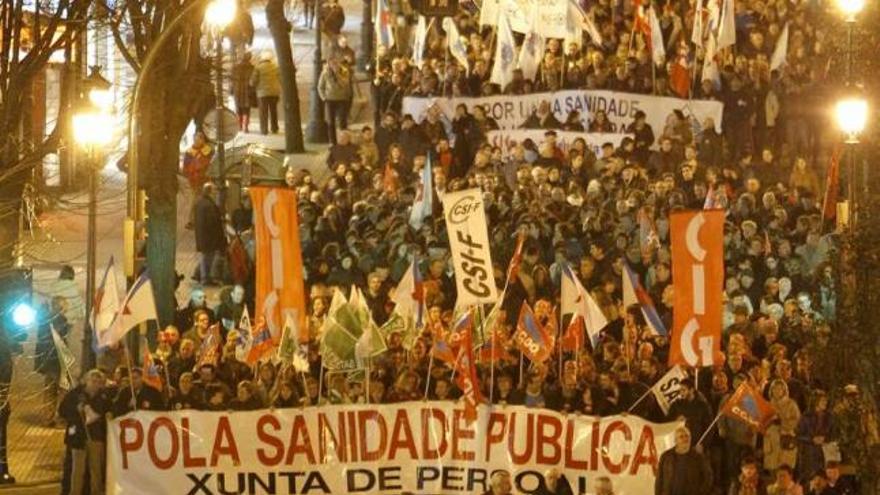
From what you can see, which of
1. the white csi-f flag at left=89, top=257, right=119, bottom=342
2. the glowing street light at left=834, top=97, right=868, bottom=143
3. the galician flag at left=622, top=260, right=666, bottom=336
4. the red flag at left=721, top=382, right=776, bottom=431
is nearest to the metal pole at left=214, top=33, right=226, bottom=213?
the white csi-f flag at left=89, top=257, right=119, bottom=342

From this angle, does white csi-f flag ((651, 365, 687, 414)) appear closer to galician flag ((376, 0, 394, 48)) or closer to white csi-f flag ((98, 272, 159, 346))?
white csi-f flag ((98, 272, 159, 346))

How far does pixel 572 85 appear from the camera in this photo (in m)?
32.1

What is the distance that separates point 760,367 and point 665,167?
837 cm

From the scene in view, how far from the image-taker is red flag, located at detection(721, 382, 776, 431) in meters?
20.3

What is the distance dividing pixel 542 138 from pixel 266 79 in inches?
248

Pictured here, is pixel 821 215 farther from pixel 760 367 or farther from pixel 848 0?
pixel 848 0

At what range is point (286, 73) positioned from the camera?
35.1 metres

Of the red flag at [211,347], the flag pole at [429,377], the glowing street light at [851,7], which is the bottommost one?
the flag pole at [429,377]

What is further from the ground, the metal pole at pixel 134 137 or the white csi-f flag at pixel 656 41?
the white csi-f flag at pixel 656 41

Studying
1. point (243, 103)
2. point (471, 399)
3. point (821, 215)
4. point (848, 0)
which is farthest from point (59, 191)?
point (848, 0)

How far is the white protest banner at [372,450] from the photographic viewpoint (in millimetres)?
20453

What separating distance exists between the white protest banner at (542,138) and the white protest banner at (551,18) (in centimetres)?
164

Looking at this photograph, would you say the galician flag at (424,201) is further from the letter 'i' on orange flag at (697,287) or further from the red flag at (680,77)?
the letter 'i' on orange flag at (697,287)

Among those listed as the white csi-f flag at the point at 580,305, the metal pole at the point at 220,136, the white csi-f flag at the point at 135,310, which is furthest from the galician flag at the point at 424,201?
the white csi-f flag at the point at 135,310
